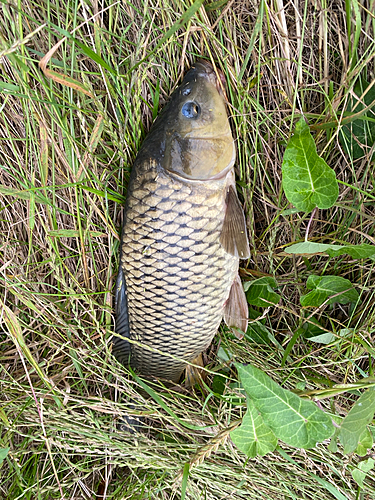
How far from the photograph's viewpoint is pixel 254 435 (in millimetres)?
1198

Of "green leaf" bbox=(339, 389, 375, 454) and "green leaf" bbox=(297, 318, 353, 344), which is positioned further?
"green leaf" bbox=(297, 318, 353, 344)

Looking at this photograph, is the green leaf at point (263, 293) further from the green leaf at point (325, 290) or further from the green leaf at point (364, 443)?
the green leaf at point (364, 443)

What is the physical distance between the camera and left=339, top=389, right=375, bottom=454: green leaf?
105cm

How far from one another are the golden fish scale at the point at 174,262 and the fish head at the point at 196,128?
0.18 ft

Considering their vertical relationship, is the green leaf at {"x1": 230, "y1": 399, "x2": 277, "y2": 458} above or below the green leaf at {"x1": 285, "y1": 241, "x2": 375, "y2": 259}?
below

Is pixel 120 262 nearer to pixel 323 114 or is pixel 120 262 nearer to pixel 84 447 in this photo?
pixel 84 447

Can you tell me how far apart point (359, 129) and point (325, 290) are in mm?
632

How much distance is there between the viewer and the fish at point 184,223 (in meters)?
1.25

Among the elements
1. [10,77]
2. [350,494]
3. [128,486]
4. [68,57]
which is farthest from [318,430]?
[10,77]

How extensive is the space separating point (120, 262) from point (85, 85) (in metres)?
0.67

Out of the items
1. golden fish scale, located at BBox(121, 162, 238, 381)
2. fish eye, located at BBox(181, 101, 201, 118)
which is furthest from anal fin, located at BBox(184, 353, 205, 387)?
fish eye, located at BBox(181, 101, 201, 118)

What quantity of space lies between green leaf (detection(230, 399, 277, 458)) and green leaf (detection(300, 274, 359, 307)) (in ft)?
1.59

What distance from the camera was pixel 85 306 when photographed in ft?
5.64

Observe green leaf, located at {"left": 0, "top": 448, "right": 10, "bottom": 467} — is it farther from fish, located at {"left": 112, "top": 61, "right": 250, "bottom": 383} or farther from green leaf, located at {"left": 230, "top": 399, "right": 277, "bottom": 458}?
green leaf, located at {"left": 230, "top": 399, "right": 277, "bottom": 458}
